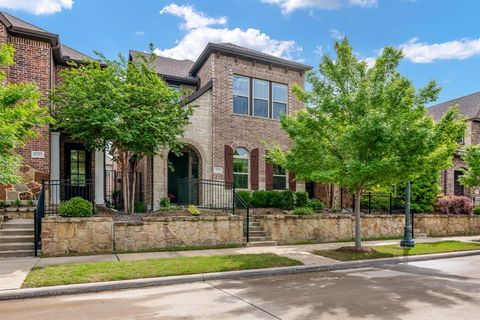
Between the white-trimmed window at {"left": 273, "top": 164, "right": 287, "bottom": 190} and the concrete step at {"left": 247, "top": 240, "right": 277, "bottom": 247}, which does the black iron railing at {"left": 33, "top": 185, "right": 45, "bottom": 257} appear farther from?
the white-trimmed window at {"left": 273, "top": 164, "right": 287, "bottom": 190}

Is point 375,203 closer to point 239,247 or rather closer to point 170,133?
point 239,247

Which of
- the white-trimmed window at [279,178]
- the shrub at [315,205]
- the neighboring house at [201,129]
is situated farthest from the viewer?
the white-trimmed window at [279,178]

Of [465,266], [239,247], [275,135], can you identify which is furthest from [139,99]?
[465,266]

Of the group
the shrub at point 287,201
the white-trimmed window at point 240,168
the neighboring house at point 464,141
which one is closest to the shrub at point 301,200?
the shrub at point 287,201

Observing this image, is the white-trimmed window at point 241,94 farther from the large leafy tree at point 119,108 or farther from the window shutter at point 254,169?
the large leafy tree at point 119,108

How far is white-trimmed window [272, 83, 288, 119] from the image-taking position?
18125mm

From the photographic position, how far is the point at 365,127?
920cm

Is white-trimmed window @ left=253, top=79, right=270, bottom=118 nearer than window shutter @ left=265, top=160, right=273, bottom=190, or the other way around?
window shutter @ left=265, top=160, right=273, bottom=190

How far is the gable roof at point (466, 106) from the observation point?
25.8 m

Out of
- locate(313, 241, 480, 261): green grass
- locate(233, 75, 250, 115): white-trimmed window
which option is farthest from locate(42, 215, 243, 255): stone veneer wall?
locate(233, 75, 250, 115): white-trimmed window

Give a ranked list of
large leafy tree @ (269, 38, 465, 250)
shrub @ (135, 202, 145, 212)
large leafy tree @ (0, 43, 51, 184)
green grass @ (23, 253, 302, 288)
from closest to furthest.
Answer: green grass @ (23, 253, 302, 288), large leafy tree @ (0, 43, 51, 184), large leafy tree @ (269, 38, 465, 250), shrub @ (135, 202, 145, 212)

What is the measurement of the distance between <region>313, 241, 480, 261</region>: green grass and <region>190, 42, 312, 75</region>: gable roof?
10382 mm

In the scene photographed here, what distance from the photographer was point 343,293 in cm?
650

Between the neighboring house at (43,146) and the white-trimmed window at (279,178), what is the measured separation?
27.0 feet
